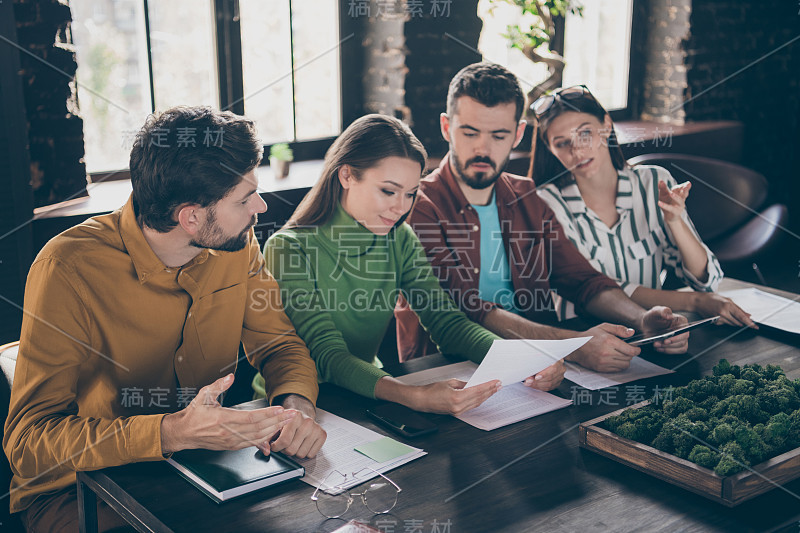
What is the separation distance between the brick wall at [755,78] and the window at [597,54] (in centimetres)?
42

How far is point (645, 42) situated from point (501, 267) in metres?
3.27

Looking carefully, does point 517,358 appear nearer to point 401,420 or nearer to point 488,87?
point 401,420

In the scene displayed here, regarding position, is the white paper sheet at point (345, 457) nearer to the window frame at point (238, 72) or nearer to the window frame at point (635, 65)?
the window frame at point (238, 72)

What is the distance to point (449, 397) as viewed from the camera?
1656 mm

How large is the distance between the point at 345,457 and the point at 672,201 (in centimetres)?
156

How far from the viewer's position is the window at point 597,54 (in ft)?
15.0

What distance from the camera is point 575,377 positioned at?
6.28 feet

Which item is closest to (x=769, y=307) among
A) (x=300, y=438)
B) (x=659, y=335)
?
(x=659, y=335)

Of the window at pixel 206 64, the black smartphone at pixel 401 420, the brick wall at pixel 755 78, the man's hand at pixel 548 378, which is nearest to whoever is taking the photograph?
the black smartphone at pixel 401 420

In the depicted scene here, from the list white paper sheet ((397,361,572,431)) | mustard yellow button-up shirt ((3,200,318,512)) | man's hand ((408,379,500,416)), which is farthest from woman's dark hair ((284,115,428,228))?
man's hand ((408,379,500,416))

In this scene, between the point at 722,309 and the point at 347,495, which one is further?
the point at 722,309

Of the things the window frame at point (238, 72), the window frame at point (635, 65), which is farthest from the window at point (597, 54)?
the window frame at point (238, 72)

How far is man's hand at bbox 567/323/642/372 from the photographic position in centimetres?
193

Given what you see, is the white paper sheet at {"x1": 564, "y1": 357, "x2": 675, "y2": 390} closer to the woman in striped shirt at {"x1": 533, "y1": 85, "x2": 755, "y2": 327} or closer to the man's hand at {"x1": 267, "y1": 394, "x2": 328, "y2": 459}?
the woman in striped shirt at {"x1": 533, "y1": 85, "x2": 755, "y2": 327}
